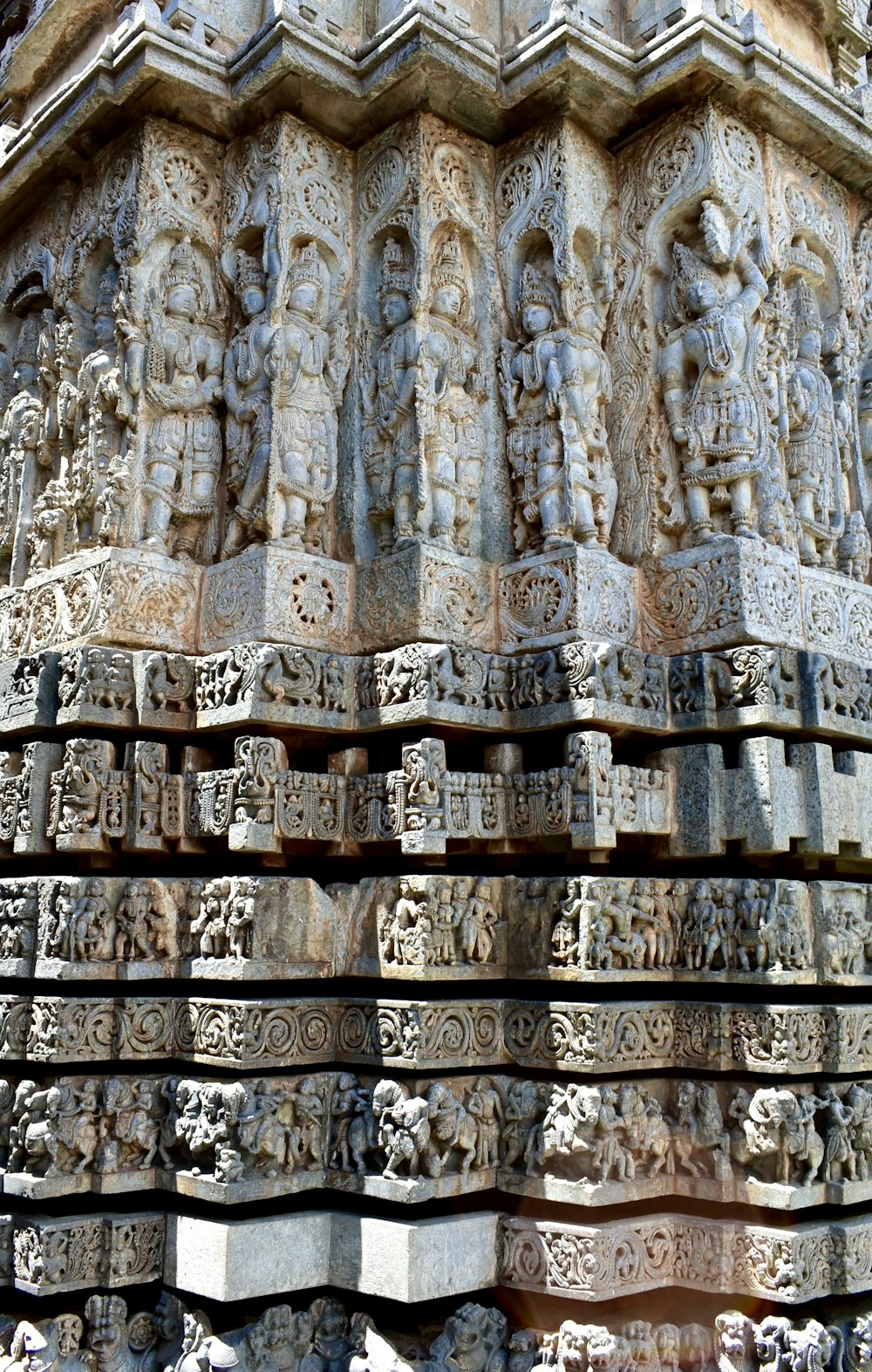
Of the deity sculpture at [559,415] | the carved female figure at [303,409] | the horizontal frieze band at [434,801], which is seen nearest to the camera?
the horizontal frieze band at [434,801]

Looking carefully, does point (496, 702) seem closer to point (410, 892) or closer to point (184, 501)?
point (410, 892)

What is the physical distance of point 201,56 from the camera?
7.77 meters

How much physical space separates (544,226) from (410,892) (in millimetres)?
4058

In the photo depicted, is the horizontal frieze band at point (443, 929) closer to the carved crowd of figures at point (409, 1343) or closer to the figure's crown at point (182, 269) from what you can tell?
the carved crowd of figures at point (409, 1343)

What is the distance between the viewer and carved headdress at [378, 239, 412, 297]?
7.71 metres

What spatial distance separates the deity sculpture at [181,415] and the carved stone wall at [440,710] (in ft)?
0.10

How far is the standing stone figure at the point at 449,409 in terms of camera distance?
7.43m

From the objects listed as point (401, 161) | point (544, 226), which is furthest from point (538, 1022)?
point (401, 161)

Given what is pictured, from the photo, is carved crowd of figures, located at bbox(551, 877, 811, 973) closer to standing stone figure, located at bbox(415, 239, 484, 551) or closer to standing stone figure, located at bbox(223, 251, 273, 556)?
standing stone figure, located at bbox(415, 239, 484, 551)

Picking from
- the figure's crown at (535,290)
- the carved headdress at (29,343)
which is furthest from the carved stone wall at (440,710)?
the carved headdress at (29,343)

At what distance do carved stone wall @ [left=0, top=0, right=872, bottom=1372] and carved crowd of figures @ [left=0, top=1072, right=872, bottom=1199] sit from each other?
3 cm

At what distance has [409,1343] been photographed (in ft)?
21.2

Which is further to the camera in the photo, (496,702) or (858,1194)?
(496,702)

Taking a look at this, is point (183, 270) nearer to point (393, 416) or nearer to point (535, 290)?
point (393, 416)
